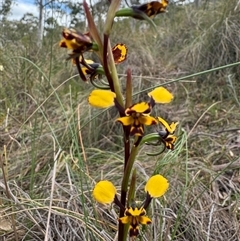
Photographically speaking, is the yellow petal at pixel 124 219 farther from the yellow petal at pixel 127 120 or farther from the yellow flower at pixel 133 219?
the yellow petal at pixel 127 120

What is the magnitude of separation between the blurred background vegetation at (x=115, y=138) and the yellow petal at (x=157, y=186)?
26 centimetres

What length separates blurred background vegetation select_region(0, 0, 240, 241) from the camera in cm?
111

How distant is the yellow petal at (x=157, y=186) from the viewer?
0.61 m

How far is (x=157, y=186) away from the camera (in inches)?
24.1

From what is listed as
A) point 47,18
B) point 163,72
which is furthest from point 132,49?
point 47,18

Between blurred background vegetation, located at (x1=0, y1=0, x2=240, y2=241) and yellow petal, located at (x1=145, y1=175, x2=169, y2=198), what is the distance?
0.26m

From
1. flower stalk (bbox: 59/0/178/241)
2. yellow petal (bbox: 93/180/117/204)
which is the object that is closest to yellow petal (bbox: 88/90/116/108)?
flower stalk (bbox: 59/0/178/241)

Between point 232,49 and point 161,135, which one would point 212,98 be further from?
point 161,135

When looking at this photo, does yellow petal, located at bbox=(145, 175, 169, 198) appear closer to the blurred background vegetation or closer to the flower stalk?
the flower stalk

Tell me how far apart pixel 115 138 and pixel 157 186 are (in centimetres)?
145

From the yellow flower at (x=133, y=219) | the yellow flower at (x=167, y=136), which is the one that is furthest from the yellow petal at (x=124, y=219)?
the yellow flower at (x=167, y=136)

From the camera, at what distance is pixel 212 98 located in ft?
8.43

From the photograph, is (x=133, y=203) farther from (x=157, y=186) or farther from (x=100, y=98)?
(x=100, y=98)

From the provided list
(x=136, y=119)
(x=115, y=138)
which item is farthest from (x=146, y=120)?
(x=115, y=138)
